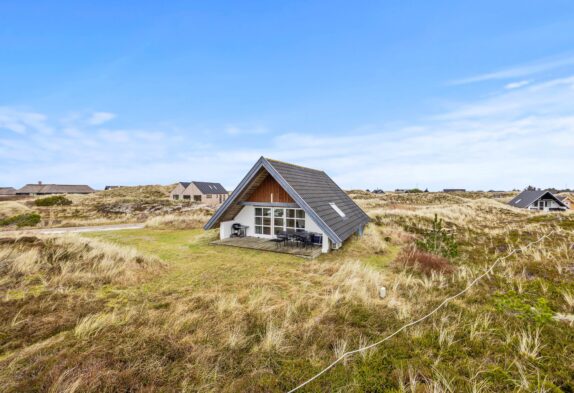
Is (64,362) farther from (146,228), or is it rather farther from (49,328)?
(146,228)

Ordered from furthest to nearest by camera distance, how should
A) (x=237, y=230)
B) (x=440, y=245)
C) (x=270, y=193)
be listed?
(x=237, y=230)
(x=270, y=193)
(x=440, y=245)

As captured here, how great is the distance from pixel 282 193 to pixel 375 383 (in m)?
10.3

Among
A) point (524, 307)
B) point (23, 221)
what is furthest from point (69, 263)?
point (23, 221)

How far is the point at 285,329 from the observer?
542cm

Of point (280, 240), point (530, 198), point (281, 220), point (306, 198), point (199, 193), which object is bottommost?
point (280, 240)

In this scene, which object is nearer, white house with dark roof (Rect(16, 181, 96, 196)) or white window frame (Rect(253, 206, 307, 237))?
white window frame (Rect(253, 206, 307, 237))

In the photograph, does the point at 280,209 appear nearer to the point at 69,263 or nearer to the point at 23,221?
the point at 69,263

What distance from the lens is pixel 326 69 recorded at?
2661 cm

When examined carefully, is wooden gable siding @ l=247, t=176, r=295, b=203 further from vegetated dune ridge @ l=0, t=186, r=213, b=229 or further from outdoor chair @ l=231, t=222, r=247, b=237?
vegetated dune ridge @ l=0, t=186, r=213, b=229

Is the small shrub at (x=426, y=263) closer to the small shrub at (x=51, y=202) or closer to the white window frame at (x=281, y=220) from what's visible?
the white window frame at (x=281, y=220)

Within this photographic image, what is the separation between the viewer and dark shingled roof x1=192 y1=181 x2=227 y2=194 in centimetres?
6919

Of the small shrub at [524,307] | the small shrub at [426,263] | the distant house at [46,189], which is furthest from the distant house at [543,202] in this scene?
the distant house at [46,189]

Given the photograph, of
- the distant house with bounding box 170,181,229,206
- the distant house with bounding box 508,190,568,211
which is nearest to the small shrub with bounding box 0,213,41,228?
the distant house with bounding box 170,181,229,206

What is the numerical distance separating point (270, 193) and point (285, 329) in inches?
357
